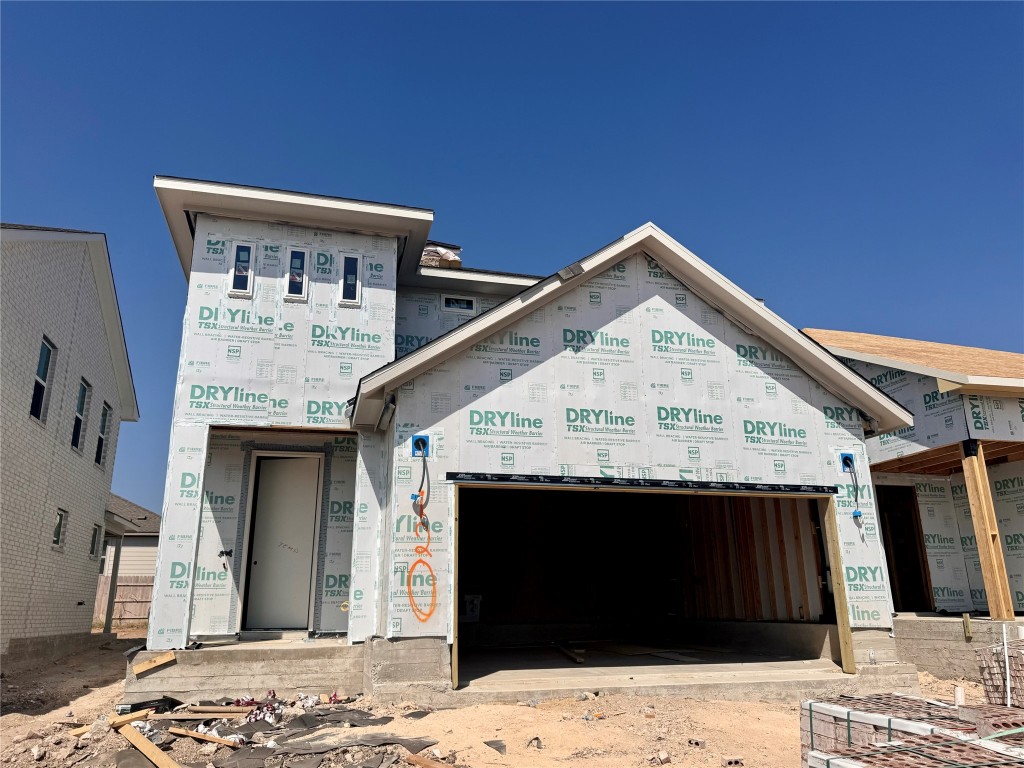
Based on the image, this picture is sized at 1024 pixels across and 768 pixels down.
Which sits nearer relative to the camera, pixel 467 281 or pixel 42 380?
pixel 467 281

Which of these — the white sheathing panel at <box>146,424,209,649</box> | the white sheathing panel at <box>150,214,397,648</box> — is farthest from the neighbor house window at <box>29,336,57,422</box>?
the white sheathing panel at <box>146,424,209,649</box>

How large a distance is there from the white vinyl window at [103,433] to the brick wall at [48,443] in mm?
261

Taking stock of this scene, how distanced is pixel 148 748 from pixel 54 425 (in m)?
9.28

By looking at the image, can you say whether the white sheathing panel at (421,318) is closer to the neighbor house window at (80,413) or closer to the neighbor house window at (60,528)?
the neighbor house window at (80,413)

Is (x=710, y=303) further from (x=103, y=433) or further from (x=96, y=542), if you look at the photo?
(x=96, y=542)

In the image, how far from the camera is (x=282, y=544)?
11562mm

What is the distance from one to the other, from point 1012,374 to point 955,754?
11.3 meters

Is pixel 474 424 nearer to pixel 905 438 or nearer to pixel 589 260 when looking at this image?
pixel 589 260

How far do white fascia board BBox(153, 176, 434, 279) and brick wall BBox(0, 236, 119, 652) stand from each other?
113 inches

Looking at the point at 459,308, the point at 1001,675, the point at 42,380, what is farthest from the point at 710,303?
the point at 42,380

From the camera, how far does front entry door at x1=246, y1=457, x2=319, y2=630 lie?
1130 cm

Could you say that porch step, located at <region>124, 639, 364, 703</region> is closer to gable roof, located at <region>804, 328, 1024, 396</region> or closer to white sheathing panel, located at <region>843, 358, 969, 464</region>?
white sheathing panel, located at <region>843, 358, 969, 464</region>

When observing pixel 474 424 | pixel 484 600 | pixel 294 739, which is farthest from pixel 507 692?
pixel 484 600

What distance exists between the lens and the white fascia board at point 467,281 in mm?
13202
